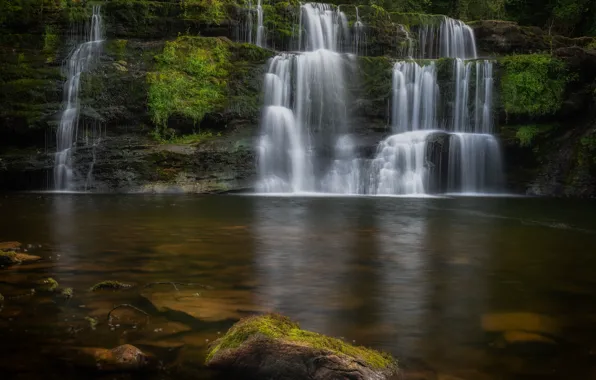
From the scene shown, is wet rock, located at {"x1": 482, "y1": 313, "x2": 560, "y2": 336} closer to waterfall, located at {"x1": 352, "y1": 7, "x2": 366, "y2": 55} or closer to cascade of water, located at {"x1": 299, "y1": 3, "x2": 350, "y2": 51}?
cascade of water, located at {"x1": 299, "y1": 3, "x2": 350, "y2": 51}

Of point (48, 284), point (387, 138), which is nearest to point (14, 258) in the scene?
point (48, 284)

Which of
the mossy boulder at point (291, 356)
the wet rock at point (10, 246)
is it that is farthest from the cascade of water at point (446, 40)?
the mossy boulder at point (291, 356)

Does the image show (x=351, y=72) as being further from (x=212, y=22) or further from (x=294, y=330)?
(x=294, y=330)

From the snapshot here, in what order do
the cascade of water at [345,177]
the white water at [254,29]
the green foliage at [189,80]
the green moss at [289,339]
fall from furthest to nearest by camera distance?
the white water at [254,29], the green foliage at [189,80], the cascade of water at [345,177], the green moss at [289,339]

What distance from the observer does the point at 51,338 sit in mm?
3920

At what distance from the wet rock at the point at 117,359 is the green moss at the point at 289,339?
45 centimetres

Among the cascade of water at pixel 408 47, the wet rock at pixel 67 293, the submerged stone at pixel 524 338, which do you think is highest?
the cascade of water at pixel 408 47

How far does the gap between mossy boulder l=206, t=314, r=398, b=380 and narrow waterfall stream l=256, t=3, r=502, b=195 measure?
14283 mm

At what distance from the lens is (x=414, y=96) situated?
20.3 m

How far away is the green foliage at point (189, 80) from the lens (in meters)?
18.5

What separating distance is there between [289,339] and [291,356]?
0.15 m

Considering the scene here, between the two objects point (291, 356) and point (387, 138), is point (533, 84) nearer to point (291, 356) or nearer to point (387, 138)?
point (387, 138)

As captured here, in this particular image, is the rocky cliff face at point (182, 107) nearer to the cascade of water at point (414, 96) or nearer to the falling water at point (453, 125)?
the cascade of water at point (414, 96)

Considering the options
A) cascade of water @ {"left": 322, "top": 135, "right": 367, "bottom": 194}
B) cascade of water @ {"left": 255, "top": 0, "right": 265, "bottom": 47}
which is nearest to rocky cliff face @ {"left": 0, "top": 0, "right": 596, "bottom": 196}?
cascade of water @ {"left": 322, "top": 135, "right": 367, "bottom": 194}
